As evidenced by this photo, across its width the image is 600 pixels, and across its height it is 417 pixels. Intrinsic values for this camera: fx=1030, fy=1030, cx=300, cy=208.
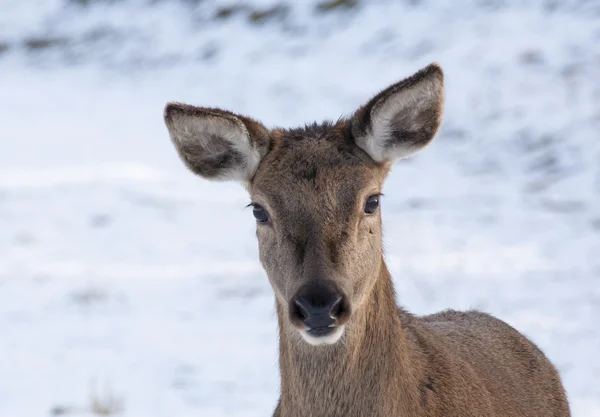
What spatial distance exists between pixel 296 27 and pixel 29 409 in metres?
14.5

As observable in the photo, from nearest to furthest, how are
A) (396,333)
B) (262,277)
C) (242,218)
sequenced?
(396,333), (262,277), (242,218)

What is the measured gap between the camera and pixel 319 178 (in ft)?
15.9

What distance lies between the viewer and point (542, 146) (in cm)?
1548

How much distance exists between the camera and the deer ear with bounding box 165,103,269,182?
5.07m

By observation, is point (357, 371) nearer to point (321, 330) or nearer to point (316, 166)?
point (321, 330)

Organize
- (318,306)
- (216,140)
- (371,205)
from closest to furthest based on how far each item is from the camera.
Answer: (318,306) → (371,205) → (216,140)

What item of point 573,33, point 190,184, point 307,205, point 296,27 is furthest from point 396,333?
point 296,27

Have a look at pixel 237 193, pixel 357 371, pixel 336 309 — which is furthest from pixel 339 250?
pixel 237 193

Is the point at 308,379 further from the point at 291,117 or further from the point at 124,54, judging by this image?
the point at 124,54

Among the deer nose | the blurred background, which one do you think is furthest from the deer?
the blurred background

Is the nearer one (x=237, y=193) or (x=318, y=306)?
(x=318, y=306)

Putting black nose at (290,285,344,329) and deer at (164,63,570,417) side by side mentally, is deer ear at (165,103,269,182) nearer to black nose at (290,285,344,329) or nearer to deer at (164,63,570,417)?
deer at (164,63,570,417)

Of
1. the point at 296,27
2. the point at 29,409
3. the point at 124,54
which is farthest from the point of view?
the point at 124,54

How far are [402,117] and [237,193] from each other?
1147 cm
